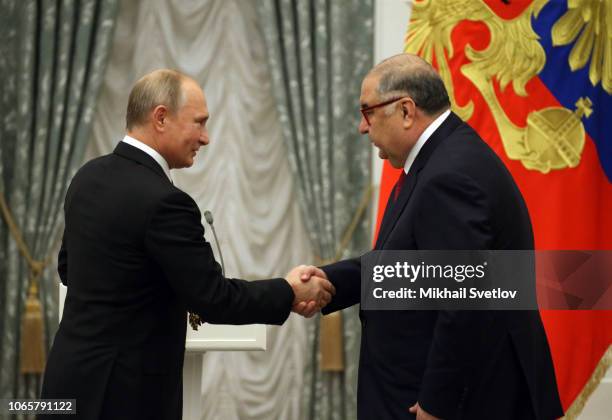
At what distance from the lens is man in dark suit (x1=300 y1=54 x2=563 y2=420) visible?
273 cm

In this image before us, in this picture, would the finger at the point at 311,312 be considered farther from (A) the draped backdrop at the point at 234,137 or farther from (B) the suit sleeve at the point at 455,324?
(A) the draped backdrop at the point at 234,137

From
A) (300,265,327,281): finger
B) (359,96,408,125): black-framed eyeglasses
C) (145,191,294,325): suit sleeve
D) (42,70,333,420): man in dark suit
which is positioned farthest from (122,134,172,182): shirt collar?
(300,265,327,281): finger

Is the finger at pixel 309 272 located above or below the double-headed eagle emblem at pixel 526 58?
below

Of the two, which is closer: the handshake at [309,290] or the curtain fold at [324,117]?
the handshake at [309,290]

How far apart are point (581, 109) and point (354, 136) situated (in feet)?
5.76

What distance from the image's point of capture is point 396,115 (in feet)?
10.2

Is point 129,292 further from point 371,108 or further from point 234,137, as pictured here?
point 234,137

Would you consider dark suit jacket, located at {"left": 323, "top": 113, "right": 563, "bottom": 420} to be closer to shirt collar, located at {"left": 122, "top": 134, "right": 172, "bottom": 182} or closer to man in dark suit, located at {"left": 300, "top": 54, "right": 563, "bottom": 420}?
man in dark suit, located at {"left": 300, "top": 54, "right": 563, "bottom": 420}

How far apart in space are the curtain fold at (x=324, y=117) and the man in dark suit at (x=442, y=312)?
311 centimetres

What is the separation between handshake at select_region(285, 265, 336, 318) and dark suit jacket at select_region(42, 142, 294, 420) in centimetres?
59

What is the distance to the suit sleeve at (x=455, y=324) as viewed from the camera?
271 centimetres

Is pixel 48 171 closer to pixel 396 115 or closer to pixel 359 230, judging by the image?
pixel 359 230

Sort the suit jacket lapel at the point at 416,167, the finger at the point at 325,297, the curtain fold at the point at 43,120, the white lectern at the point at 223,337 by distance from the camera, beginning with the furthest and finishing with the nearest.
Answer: the curtain fold at the point at 43,120 → the white lectern at the point at 223,337 → the finger at the point at 325,297 → the suit jacket lapel at the point at 416,167

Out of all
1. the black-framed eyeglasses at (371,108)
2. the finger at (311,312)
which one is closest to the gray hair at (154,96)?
the black-framed eyeglasses at (371,108)
